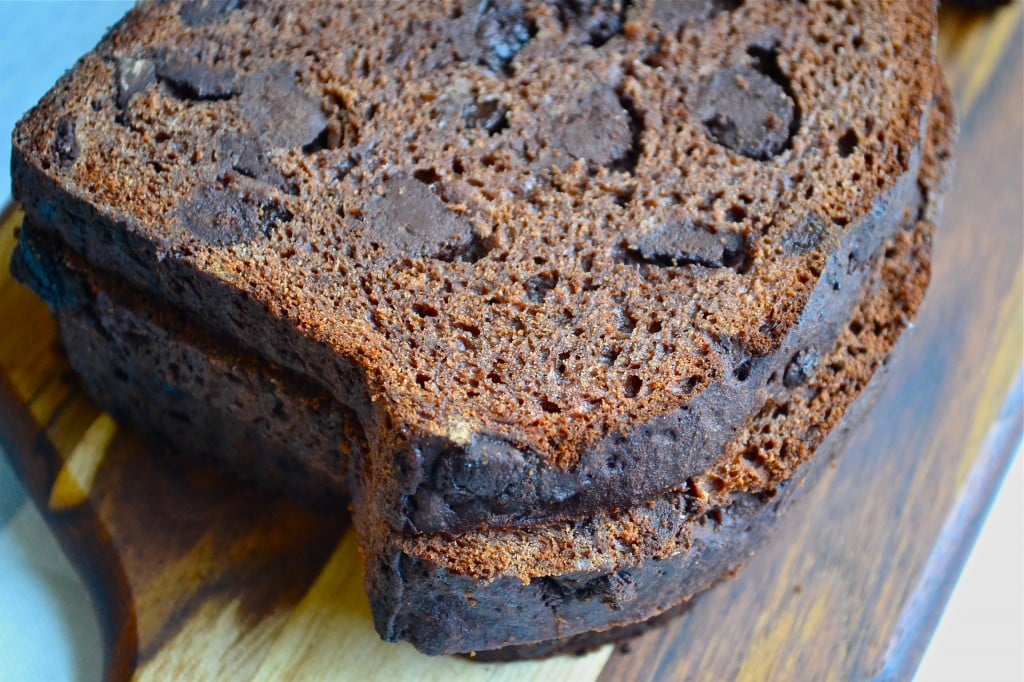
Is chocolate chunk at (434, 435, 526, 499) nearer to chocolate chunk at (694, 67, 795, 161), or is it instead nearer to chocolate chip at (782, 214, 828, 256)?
chocolate chip at (782, 214, 828, 256)

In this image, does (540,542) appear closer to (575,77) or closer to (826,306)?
(826,306)

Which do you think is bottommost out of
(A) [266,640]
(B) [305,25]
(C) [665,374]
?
(A) [266,640]

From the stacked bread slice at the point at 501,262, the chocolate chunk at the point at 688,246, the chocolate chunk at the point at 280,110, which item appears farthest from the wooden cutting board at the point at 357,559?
the chocolate chunk at the point at 280,110

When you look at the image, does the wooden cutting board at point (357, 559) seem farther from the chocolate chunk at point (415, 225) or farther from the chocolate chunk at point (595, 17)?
the chocolate chunk at point (595, 17)

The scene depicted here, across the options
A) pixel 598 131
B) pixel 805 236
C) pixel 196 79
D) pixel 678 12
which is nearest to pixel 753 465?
pixel 805 236

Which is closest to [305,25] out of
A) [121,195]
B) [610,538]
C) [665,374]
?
[121,195]

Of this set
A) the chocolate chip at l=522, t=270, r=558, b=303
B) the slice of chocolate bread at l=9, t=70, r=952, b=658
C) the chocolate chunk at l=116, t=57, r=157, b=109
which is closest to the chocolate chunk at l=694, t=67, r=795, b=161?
the slice of chocolate bread at l=9, t=70, r=952, b=658

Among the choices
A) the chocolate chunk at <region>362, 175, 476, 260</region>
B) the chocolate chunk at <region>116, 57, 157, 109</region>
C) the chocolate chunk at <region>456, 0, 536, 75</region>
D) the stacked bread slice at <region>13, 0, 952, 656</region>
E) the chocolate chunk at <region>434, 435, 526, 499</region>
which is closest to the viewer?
the chocolate chunk at <region>434, 435, 526, 499</region>
